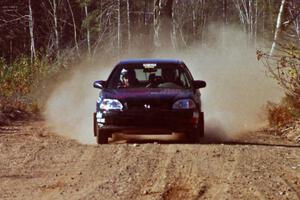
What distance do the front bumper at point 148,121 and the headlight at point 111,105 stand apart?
0.08 metres

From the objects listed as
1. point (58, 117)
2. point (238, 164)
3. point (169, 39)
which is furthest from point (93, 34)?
point (238, 164)

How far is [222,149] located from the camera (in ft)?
38.8

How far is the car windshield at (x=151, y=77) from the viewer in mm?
13500

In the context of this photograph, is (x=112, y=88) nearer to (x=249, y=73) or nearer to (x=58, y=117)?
(x=58, y=117)

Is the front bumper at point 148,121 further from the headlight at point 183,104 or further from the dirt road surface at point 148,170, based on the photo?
the dirt road surface at point 148,170

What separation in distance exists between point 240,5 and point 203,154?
73991 mm

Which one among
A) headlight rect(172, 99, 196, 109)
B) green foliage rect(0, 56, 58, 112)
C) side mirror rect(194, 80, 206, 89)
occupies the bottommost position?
green foliage rect(0, 56, 58, 112)

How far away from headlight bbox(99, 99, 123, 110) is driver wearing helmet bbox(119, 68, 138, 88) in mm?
904

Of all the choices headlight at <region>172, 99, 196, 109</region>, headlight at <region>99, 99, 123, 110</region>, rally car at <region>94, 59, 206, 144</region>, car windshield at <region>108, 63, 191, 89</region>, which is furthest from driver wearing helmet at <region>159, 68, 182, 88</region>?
headlight at <region>99, 99, 123, 110</region>

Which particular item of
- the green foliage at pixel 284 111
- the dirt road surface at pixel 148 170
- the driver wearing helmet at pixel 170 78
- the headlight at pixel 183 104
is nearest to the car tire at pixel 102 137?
the dirt road surface at pixel 148 170

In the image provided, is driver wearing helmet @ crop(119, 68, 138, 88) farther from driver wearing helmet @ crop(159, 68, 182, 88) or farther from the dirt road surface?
the dirt road surface

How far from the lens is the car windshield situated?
44.3 feet

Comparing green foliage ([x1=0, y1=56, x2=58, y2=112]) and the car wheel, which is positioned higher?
the car wheel

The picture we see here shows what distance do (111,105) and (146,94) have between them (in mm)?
643
